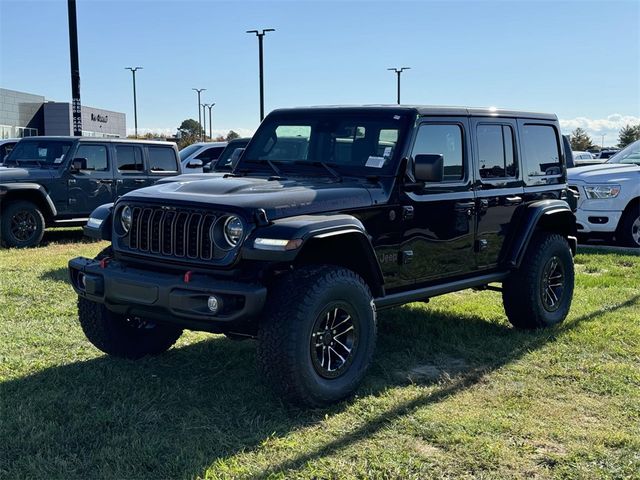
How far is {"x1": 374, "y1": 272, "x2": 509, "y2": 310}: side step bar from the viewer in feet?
16.2

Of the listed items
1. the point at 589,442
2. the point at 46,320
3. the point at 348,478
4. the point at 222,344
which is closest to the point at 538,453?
the point at 589,442

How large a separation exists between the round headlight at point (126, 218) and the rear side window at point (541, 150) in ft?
11.0

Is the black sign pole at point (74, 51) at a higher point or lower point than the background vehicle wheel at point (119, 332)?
higher

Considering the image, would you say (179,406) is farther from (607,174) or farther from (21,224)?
(607,174)

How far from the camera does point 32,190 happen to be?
11.2m

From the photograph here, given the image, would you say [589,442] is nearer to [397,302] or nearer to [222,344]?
[397,302]

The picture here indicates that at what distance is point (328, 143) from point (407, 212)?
2.80 feet

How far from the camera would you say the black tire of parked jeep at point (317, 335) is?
412 centimetres

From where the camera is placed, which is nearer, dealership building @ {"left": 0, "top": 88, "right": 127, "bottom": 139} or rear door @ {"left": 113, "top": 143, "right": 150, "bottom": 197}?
rear door @ {"left": 113, "top": 143, "right": 150, "bottom": 197}

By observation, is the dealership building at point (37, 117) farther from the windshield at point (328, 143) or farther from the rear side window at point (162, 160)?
the windshield at point (328, 143)

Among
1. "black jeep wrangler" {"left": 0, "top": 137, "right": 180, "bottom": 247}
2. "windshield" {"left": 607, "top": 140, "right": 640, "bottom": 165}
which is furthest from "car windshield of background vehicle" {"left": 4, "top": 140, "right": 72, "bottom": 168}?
"windshield" {"left": 607, "top": 140, "right": 640, "bottom": 165}

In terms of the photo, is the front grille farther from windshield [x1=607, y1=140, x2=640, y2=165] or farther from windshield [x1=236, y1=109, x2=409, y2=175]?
windshield [x1=607, y1=140, x2=640, y2=165]

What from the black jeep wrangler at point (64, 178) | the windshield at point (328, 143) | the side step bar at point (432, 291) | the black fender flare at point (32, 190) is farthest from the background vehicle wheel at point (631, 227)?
the black fender flare at point (32, 190)

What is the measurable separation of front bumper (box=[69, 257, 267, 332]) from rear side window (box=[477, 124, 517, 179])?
252 centimetres
